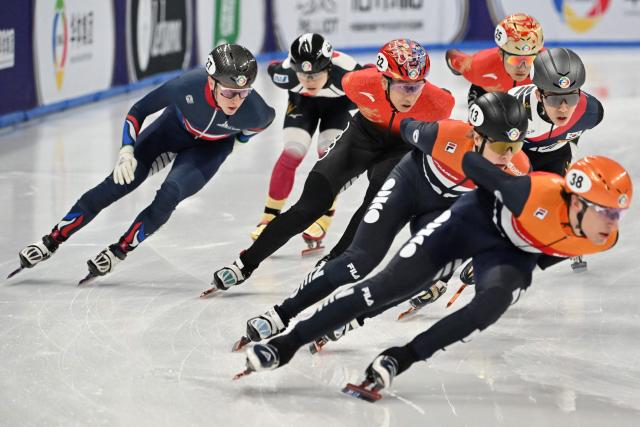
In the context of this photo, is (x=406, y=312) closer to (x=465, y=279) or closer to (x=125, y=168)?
(x=465, y=279)

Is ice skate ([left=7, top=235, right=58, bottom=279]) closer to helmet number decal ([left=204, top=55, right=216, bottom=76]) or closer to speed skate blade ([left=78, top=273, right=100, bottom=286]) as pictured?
speed skate blade ([left=78, top=273, right=100, bottom=286])

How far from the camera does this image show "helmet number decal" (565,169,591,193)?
3.76 m

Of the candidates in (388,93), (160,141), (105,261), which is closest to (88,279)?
(105,261)

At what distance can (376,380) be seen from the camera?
3.96 metres

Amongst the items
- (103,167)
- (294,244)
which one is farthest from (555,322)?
(103,167)

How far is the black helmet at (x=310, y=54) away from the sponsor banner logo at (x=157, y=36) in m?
6.50

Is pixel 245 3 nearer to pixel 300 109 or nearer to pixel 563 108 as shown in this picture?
pixel 300 109

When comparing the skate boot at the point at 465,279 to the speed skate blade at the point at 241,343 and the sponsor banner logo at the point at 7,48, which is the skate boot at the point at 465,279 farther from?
the sponsor banner logo at the point at 7,48

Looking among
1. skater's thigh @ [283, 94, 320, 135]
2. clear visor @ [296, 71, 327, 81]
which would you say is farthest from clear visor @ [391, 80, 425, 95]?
skater's thigh @ [283, 94, 320, 135]

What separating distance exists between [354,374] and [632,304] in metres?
1.80

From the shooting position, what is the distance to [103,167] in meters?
8.62

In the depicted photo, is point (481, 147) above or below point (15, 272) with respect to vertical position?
above

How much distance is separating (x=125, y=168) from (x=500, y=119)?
2.03 meters

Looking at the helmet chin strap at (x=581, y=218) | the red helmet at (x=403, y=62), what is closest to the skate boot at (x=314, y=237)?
the red helmet at (x=403, y=62)
